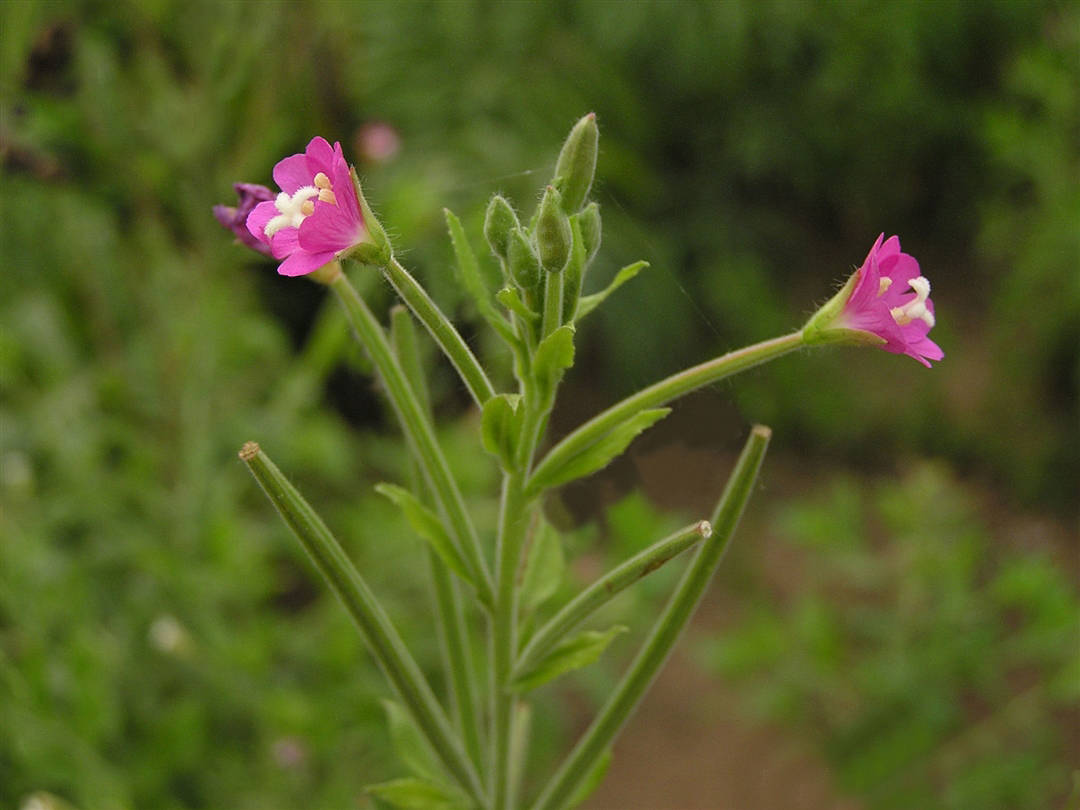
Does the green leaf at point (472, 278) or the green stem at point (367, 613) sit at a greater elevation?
the green leaf at point (472, 278)

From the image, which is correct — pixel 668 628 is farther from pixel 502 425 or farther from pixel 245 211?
pixel 245 211

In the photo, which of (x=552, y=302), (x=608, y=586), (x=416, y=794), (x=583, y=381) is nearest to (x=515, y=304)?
(x=552, y=302)

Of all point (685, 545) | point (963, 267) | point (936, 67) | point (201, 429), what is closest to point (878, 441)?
point (963, 267)

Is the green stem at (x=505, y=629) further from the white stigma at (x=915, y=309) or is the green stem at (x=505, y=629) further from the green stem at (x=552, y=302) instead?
the white stigma at (x=915, y=309)

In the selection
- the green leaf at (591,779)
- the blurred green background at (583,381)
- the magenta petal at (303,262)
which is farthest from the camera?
the blurred green background at (583,381)

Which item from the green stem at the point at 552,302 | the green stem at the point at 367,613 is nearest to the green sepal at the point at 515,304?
the green stem at the point at 552,302

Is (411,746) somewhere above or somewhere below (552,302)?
below

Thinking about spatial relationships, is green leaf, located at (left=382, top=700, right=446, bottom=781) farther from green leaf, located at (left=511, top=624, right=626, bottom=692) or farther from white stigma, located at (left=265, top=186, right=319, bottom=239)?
white stigma, located at (left=265, top=186, right=319, bottom=239)

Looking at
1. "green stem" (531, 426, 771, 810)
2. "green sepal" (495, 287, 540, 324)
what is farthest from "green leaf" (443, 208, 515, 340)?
"green stem" (531, 426, 771, 810)

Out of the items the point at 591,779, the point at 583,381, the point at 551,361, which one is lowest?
the point at 591,779
